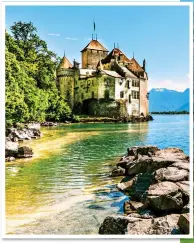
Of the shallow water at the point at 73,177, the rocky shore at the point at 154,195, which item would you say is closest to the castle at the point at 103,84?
the shallow water at the point at 73,177

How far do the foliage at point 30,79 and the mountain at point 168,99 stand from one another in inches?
40.8

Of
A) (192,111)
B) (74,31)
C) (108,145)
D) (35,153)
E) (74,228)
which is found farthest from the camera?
(108,145)

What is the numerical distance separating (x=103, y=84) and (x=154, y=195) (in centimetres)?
199

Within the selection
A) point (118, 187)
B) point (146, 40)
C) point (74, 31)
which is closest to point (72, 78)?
point (74, 31)

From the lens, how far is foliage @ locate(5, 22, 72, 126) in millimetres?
4625

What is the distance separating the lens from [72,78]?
4586 millimetres

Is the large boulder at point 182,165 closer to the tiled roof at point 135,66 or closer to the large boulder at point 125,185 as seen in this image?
the large boulder at point 125,185

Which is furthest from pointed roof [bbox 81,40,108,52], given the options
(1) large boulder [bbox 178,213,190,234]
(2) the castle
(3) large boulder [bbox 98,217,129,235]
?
(1) large boulder [bbox 178,213,190,234]

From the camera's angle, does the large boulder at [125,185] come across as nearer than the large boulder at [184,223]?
No

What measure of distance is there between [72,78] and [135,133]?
125 centimetres

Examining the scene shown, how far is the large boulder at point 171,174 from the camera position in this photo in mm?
3385

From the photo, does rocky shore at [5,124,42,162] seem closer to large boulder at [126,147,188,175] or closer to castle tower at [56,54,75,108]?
castle tower at [56,54,75,108]

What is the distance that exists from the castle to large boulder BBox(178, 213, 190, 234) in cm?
167

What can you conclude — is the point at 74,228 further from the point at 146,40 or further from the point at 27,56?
the point at 27,56
